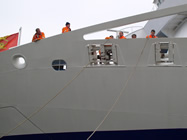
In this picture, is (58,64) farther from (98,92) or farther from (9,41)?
(9,41)

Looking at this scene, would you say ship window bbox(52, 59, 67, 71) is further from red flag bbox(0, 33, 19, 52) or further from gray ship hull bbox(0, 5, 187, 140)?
red flag bbox(0, 33, 19, 52)

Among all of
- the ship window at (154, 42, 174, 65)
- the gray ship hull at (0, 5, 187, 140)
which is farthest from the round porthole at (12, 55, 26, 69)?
the ship window at (154, 42, 174, 65)

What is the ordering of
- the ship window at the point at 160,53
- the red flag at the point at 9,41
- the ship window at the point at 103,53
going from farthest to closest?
the red flag at the point at 9,41, the ship window at the point at 103,53, the ship window at the point at 160,53

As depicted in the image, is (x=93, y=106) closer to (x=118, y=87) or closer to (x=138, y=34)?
(x=118, y=87)

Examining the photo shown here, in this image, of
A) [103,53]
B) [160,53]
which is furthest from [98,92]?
[160,53]

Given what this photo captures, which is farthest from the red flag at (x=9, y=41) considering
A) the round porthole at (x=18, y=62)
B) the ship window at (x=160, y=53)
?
the ship window at (x=160, y=53)

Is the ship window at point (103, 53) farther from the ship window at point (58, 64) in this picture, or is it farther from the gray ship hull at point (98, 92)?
the ship window at point (58, 64)

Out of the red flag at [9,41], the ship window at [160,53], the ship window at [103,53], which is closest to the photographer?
the ship window at [160,53]

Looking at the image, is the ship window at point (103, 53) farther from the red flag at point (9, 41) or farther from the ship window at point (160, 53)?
the red flag at point (9, 41)

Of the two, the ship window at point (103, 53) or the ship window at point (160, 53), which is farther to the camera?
the ship window at point (103, 53)

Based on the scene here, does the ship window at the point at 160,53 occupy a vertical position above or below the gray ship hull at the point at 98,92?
above

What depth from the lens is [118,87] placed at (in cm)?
516

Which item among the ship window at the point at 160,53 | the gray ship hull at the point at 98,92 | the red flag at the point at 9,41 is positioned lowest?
the gray ship hull at the point at 98,92

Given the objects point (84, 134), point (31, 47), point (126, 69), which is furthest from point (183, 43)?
point (31, 47)
